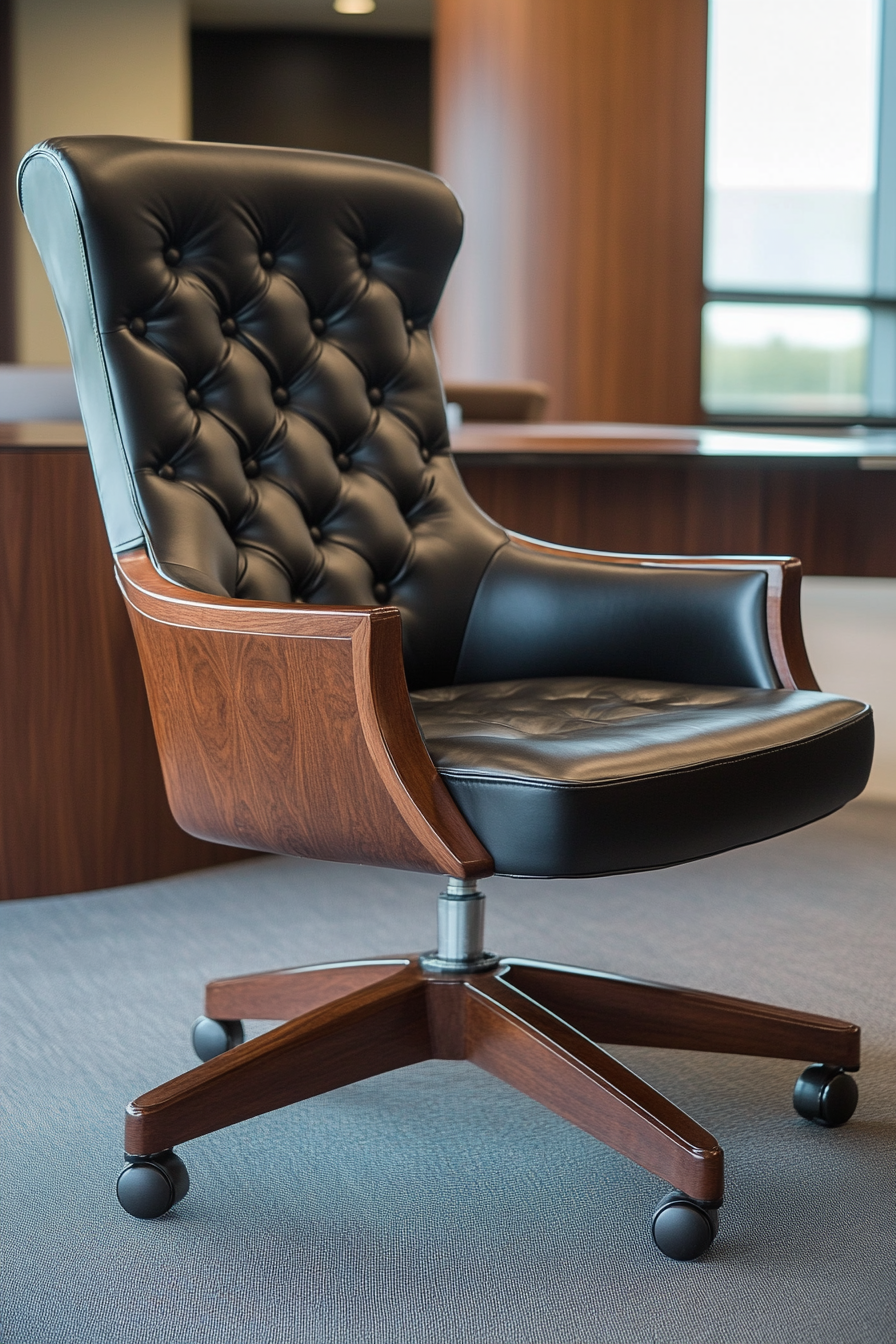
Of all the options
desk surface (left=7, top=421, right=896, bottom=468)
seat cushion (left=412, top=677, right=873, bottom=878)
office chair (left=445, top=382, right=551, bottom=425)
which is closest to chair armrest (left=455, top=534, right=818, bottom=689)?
seat cushion (left=412, top=677, right=873, bottom=878)

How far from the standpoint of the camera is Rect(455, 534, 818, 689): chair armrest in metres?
1.64

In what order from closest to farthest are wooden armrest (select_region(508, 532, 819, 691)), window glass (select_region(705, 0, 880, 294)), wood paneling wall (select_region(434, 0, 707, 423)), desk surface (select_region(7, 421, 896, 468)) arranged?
wooden armrest (select_region(508, 532, 819, 691)) < desk surface (select_region(7, 421, 896, 468)) < wood paneling wall (select_region(434, 0, 707, 423)) < window glass (select_region(705, 0, 880, 294))

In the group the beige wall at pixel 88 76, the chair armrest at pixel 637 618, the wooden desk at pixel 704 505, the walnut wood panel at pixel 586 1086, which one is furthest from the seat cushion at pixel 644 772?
the beige wall at pixel 88 76

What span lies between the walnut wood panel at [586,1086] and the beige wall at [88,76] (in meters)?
7.10

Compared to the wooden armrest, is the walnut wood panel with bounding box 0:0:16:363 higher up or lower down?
higher up

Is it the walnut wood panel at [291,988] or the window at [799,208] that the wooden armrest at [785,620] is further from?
the window at [799,208]

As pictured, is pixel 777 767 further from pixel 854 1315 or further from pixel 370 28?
pixel 370 28

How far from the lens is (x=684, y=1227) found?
1.27 metres

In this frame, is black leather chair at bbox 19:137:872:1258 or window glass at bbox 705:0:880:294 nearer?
black leather chair at bbox 19:137:872:1258

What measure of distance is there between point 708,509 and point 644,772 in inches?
58.3

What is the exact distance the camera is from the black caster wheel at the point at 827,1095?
60.2 inches

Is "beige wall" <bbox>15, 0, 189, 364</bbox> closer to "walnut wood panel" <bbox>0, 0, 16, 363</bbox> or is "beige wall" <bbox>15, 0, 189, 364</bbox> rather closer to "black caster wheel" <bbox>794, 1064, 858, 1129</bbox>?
"walnut wood panel" <bbox>0, 0, 16, 363</bbox>

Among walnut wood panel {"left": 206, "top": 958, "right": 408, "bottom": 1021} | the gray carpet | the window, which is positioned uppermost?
the window

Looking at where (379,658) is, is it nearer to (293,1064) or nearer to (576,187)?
(293,1064)
